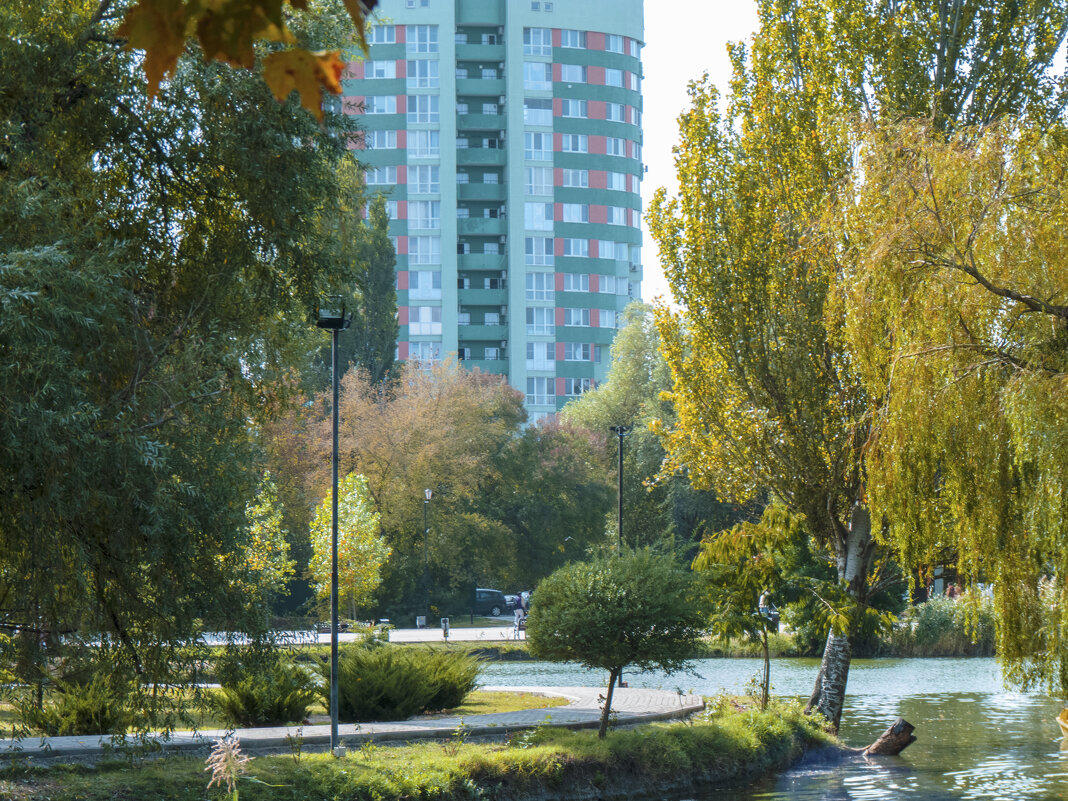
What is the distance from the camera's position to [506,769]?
1473 centimetres

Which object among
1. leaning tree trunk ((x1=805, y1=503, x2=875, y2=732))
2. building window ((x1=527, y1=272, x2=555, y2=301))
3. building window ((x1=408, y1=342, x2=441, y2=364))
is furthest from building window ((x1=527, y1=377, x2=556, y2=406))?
leaning tree trunk ((x1=805, y1=503, x2=875, y2=732))

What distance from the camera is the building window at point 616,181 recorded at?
9044cm

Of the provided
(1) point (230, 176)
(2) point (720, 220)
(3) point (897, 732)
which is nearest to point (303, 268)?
(1) point (230, 176)

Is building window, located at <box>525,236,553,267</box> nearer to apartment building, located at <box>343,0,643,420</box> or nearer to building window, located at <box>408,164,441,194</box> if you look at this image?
apartment building, located at <box>343,0,643,420</box>

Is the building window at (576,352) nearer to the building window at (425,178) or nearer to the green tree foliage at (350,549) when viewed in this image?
the building window at (425,178)

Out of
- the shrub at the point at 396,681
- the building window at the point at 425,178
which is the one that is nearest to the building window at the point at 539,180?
the building window at the point at 425,178

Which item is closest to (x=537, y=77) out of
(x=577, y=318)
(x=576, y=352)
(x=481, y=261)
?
(x=481, y=261)

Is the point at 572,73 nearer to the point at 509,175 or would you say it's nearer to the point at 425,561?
the point at 509,175

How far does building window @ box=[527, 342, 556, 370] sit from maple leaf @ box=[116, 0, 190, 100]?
3379 inches

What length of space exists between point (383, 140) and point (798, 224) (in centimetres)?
7106

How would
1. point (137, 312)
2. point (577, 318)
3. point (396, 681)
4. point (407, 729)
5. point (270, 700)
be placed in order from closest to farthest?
point (137, 312)
point (407, 729)
point (270, 700)
point (396, 681)
point (577, 318)

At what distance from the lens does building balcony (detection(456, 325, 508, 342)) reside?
88.0 meters

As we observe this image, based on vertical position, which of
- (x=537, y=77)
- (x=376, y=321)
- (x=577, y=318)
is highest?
(x=537, y=77)

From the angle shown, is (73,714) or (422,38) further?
(422,38)
